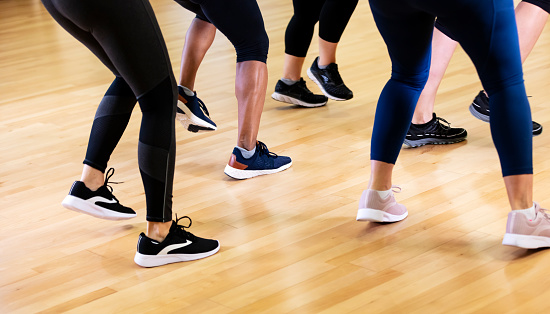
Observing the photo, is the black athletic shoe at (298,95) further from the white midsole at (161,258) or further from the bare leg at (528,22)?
the white midsole at (161,258)

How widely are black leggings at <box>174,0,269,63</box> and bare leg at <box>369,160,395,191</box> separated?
0.70 m

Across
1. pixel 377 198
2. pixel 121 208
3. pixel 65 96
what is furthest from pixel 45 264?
pixel 65 96

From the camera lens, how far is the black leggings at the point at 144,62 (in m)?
1.89

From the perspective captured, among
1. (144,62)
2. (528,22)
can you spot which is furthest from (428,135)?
(144,62)

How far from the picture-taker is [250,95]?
2.78 meters

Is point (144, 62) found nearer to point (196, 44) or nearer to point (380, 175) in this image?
point (380, 175)

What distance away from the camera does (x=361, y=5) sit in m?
6.91

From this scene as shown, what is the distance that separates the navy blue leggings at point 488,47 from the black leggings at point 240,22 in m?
0.61

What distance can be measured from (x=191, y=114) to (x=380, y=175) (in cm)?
95

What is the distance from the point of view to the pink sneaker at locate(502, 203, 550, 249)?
197 centimetres

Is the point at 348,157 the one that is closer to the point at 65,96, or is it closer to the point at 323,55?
the point at 323,55

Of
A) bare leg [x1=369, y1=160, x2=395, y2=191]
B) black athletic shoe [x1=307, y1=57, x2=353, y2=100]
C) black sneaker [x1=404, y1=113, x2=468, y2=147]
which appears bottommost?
black athletic shoe [x1=307, y1=57, x2=353, y2=100]

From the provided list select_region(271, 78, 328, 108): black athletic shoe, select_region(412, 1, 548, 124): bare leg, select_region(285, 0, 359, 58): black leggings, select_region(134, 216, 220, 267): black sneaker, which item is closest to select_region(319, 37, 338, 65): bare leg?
select_region(285, 0, 359, 58): black leggings

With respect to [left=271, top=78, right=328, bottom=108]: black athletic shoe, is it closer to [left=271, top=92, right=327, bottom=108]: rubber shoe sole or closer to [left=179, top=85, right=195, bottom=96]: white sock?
[left=271, top=92, right=327, bottom=108]: rubber shoe sole
